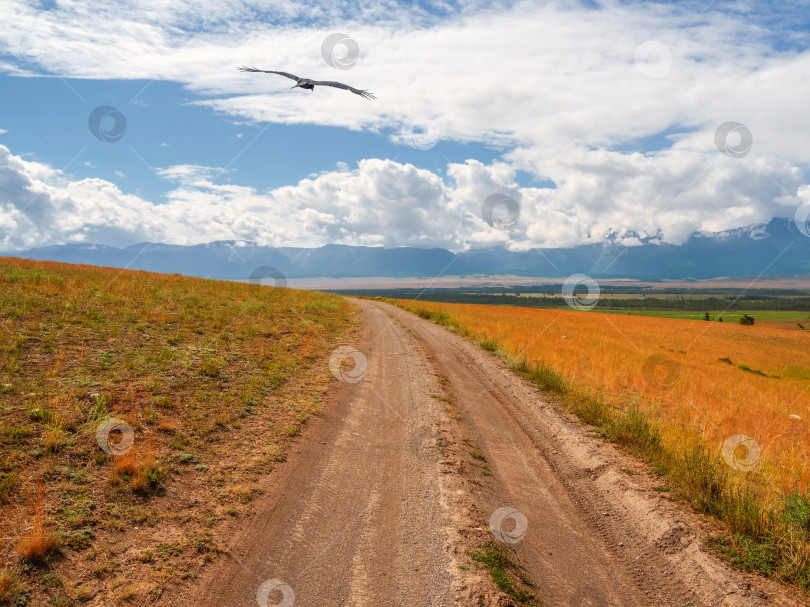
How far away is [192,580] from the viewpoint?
520 cm

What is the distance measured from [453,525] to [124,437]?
20.2 ft

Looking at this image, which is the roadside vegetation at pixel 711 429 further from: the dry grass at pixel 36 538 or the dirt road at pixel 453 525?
the dry grass at pixel 36 538

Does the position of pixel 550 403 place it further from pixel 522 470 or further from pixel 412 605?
pixel 412 605

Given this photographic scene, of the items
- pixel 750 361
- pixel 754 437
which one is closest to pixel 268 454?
pixel 754 437

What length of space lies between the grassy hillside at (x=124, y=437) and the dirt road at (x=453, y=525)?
2.54ft

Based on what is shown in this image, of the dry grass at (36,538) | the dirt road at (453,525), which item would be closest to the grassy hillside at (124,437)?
the dry grass at (36,538)

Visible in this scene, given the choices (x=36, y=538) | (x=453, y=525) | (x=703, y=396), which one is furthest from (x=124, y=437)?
(x=703, y=396)

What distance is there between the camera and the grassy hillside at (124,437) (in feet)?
17.0

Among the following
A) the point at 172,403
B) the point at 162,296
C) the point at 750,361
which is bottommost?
the point at 750,361

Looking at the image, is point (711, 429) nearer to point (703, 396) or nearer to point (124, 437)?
point (703, 396)

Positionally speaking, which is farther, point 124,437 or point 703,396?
point 703,396

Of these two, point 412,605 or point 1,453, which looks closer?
point 412,605

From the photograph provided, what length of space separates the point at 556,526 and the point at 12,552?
7.27 meters

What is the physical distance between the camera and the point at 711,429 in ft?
40.0
